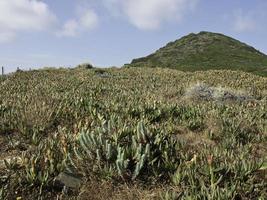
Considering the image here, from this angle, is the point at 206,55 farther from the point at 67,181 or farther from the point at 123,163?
the point at 67,181

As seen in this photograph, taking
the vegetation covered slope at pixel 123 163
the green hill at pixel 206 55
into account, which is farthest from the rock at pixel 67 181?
the green hill at pixel 206 55

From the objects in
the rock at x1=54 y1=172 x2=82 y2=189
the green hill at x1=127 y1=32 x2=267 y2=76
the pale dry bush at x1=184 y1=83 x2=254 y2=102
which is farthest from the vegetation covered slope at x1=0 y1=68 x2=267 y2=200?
the green hill at x1=127 y1=32 x2=267 y2=76

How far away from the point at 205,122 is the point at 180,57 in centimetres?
6394

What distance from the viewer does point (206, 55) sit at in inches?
2881

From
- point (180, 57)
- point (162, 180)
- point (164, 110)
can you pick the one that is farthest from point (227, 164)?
point (180, 57)

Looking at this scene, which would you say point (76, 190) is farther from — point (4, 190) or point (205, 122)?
point (205, 122)

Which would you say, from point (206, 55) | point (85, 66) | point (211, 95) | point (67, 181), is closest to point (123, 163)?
point (67, 181)

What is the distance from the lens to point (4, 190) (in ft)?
17.0

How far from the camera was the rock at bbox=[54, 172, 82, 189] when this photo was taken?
18.9 feet

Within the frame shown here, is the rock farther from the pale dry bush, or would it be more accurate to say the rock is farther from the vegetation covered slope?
the pale dry bush

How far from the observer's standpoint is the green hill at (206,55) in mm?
62344

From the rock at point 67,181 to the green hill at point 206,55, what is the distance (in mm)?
52113

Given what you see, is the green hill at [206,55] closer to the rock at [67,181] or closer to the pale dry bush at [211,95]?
the pale dry bush at [211,95]

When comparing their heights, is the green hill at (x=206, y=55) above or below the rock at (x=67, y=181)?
above
